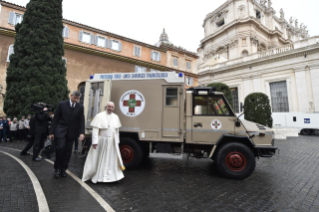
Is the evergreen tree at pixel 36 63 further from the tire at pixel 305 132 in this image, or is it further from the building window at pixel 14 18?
the tire at pixel 305 132

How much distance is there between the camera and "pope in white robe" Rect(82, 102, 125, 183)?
4.08 m

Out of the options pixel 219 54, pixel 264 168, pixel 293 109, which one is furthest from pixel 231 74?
pixel 264 168

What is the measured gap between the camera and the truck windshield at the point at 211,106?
5.07 m

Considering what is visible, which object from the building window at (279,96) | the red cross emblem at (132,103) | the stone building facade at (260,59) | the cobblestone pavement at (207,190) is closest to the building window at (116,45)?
the stone building facade at (260,59)

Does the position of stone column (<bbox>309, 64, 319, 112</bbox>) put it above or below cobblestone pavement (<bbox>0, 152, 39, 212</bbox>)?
above

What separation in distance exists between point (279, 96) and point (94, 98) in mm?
29731

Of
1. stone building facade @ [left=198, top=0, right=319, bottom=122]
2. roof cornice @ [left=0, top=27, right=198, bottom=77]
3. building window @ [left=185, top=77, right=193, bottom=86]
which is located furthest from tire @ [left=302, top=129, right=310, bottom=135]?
roof cornice @ [left=0, top=27, right=198, bottom=77]

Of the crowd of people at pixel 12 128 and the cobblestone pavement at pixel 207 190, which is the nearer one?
the cobblestone pavement at pixel 207 190

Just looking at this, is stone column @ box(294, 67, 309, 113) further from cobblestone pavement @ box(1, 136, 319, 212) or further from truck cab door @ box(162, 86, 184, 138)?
truck cab door @ box(162, 86, 184, 138)

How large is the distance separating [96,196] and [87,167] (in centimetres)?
99

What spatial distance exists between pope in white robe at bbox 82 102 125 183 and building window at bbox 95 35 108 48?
19.1 meters

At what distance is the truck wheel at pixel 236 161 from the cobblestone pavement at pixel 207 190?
0.20m

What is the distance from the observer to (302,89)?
79.5 ft

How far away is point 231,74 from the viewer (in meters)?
32.1
